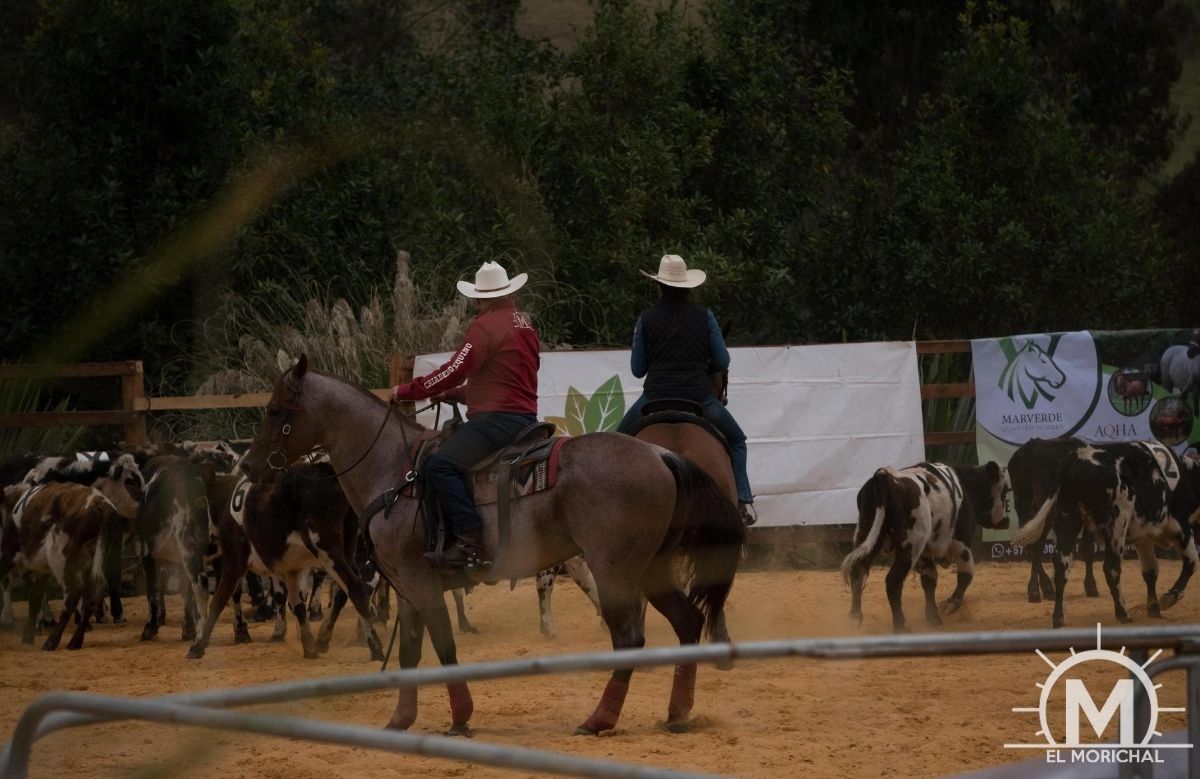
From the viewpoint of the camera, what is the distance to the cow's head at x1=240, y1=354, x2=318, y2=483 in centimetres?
953

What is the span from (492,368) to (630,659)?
19.9 feet

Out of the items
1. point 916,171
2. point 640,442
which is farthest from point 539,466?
point 916,171

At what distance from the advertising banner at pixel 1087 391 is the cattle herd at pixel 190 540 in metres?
5.72

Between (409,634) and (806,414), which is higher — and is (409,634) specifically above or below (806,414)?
below

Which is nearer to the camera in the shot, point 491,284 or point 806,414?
point 491,284

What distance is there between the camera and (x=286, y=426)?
31.3 ft

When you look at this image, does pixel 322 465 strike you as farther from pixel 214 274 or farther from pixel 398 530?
pixel 214 274

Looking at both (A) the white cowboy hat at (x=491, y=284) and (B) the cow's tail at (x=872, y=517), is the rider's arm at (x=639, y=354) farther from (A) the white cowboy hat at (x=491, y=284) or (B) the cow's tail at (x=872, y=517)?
(B) the cow's tail at (x=872, y=517)

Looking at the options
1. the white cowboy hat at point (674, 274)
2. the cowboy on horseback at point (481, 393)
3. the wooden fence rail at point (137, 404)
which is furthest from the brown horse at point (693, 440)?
the wooden fence rail at point (137, 404)

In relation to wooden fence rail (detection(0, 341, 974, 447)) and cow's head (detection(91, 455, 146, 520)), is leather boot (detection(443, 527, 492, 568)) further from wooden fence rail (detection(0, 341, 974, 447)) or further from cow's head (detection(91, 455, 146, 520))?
wooden fence rail (detection(0, 341, 974, 447))

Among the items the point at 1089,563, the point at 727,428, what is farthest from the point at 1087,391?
the point at 727,428

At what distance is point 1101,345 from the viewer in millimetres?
16047

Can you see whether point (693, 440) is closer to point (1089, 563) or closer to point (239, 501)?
point (239, 501)

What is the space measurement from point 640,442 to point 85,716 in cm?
558
